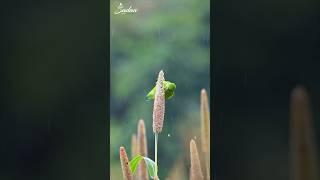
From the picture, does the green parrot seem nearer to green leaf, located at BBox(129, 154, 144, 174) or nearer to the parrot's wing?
the parrot's wing

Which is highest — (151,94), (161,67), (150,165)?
(161,67)

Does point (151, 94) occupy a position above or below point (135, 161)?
above

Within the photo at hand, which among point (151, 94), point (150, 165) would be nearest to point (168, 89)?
point (151, 94)

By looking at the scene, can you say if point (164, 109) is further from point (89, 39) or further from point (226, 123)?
point (89, 39)

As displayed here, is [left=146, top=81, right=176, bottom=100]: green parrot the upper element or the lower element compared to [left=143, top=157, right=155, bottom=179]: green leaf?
upper

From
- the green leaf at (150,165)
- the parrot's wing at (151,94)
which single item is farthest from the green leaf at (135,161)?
the parrot's wing at (151,94)

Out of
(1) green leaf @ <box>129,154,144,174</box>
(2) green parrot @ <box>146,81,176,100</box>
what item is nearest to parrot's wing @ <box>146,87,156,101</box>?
(2) green parrot @ <box>146,81,176,100</box>

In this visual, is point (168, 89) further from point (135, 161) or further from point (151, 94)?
point (135, 161)

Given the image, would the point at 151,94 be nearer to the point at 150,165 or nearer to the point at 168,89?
the point at 168,89

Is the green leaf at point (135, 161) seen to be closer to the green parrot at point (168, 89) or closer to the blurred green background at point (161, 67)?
the blurred green background at point (161, 67)
